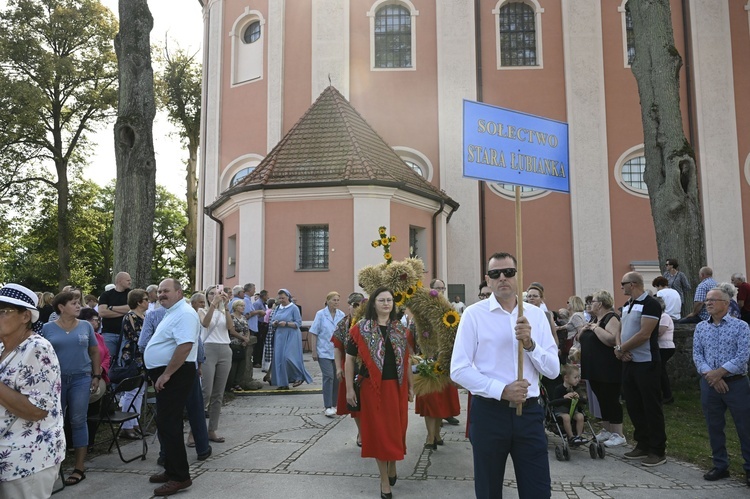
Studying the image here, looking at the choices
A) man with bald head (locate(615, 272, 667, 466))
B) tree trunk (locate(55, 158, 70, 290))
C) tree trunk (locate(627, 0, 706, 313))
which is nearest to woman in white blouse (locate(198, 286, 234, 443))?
man with bald head (locate(615, 272, 667, 466))

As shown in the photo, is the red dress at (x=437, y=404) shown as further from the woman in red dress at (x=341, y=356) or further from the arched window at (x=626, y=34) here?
the arched window at (x=626, y=34)

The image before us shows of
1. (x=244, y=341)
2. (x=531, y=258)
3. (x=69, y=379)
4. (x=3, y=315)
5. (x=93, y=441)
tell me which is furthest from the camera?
(x=531, y=258)

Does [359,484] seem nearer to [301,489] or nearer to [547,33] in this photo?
[301,489]

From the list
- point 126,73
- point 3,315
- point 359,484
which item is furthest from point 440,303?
point 126,73

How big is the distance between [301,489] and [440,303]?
280cm

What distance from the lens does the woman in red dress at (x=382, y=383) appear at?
5.69 metres

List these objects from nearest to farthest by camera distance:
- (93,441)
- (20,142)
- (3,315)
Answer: (3,315)
(93,441)
(20,142)

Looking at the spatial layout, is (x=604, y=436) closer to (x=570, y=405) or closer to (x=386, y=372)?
(x=570, y=405)

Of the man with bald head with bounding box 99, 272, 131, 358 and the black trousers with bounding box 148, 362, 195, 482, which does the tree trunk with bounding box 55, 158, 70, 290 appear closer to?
the man with bald head with bounding box 99, 272, 131, 358

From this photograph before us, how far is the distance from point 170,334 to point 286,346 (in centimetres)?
563

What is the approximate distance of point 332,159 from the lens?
18.9 m

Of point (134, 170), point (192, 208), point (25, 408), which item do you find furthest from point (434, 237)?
point (192, 208)

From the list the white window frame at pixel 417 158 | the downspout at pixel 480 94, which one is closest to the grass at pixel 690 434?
the downspout at pixel 480 94

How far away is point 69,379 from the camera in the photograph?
6.42 meters
